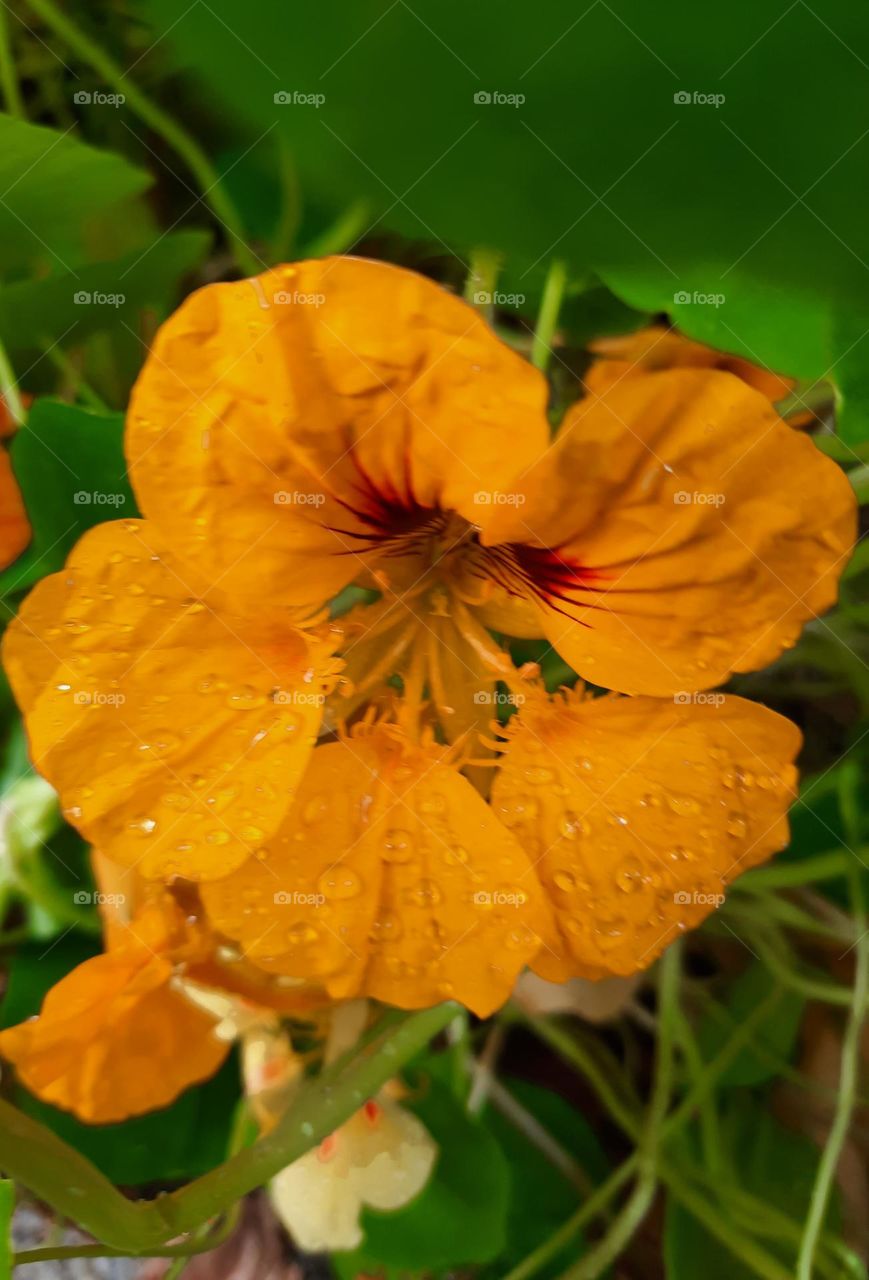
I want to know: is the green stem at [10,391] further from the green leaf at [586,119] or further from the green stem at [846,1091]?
the green stem at [846,1091]

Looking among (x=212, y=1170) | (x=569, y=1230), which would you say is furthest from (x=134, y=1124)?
(x=569, y=1230)

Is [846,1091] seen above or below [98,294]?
below

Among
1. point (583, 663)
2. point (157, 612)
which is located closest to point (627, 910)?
point (583, 663)

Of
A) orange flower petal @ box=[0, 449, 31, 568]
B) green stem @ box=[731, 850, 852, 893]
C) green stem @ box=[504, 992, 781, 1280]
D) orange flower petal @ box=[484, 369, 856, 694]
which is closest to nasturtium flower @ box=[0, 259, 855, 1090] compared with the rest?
orange flower petal @ box=[484, 369, 856, 694]

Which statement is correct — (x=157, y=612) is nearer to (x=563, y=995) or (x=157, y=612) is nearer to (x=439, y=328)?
(x=439, y=328)

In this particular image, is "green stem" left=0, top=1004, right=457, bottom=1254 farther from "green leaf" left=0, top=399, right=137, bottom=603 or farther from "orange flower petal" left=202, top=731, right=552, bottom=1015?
"green leaf" left=0, top=399, right=137, bottom=603

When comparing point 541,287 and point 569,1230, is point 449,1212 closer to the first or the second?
point 569,1230
